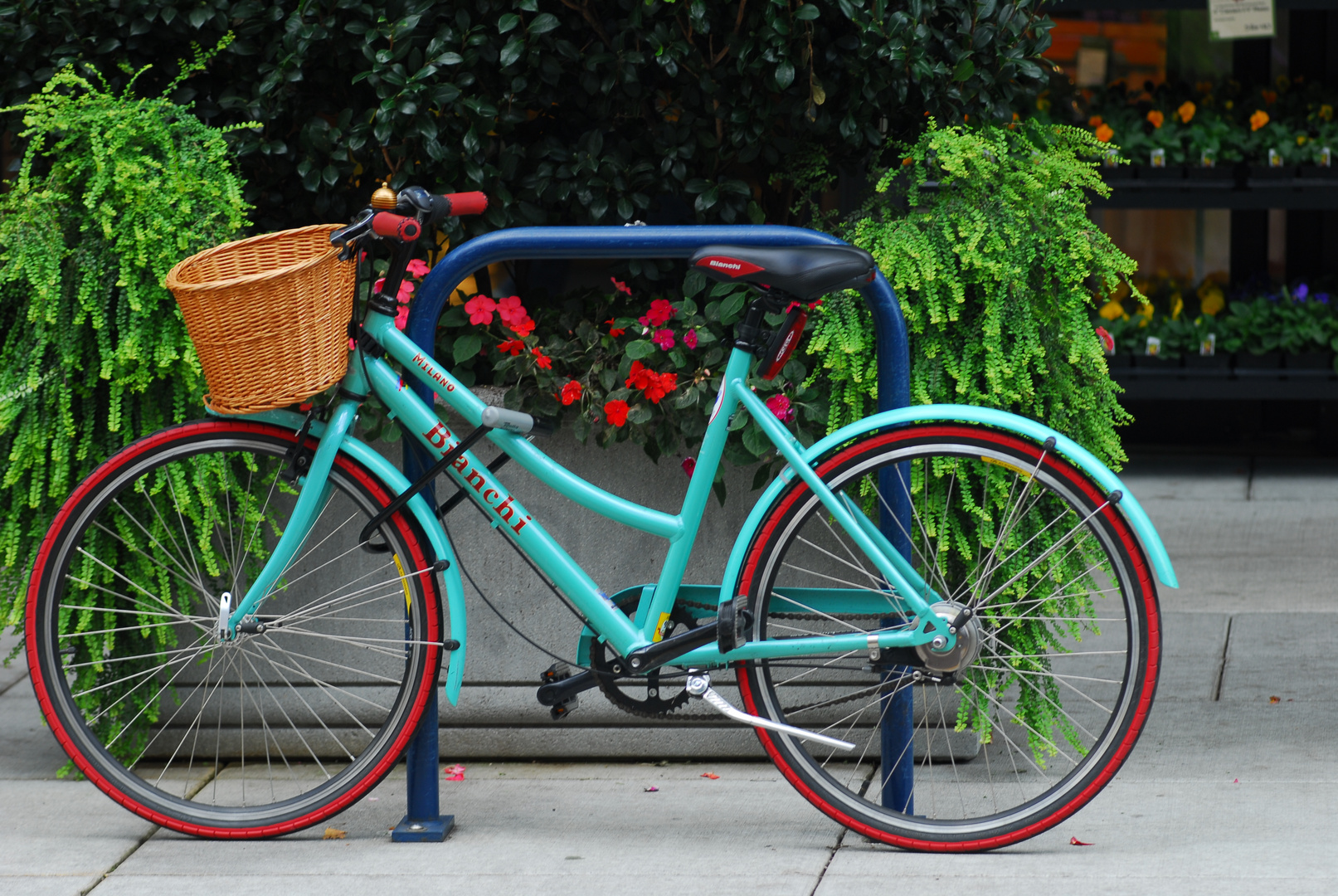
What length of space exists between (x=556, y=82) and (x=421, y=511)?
1185mm

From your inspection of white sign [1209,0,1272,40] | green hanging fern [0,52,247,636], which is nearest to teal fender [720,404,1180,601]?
green hanging fern [0,52,247,636]

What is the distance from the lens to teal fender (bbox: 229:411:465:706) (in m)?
3.12

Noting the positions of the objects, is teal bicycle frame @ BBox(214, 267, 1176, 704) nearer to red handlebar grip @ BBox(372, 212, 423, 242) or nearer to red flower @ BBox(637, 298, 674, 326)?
red handlebar grip @ BBox(372, 212, 423, 242)

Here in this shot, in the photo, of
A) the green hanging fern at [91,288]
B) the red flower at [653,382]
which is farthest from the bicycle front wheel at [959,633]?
the green hanging fern at [91,288]

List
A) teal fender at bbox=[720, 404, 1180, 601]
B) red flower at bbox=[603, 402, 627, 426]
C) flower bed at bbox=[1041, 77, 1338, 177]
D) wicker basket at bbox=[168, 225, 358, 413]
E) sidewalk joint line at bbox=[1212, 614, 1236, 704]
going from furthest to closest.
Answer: flower bed at bbox=[1041, 77, 1338, 177] < sidewalk joint line at bbox=[1212, 614, 1236, 704] < red flower at bbox=[603, 402, 627, 426] < teal fender at bbox=[720, 404, 1180, 601] < wicker basket at bbox=[168, 225, 358, 413]

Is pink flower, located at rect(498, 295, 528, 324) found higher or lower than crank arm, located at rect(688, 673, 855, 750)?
higher

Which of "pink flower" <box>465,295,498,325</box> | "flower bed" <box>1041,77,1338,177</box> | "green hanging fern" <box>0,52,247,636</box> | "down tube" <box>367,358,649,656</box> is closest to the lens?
"down tube" <box>367,358,649,656</box>

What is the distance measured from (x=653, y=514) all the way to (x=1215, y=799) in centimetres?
146

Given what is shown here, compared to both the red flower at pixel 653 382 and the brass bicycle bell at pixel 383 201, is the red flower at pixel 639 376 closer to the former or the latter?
the red flower at pixel 653 382

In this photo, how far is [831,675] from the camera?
12.2 ft

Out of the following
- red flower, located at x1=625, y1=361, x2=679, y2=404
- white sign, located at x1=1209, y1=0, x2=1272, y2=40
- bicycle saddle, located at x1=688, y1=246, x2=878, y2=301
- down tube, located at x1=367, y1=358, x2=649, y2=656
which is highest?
white sign, located at x1=1209, y1=0, x2=1272, y2=40

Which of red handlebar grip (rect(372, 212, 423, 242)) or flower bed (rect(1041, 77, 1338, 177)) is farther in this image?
flower bed (rect(1041, 77, 1338, 177))

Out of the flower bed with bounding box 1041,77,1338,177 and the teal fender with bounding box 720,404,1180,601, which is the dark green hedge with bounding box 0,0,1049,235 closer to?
the teal fender with bounding box 720,404,1180,601

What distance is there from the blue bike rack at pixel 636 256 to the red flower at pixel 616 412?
40 centimetres
